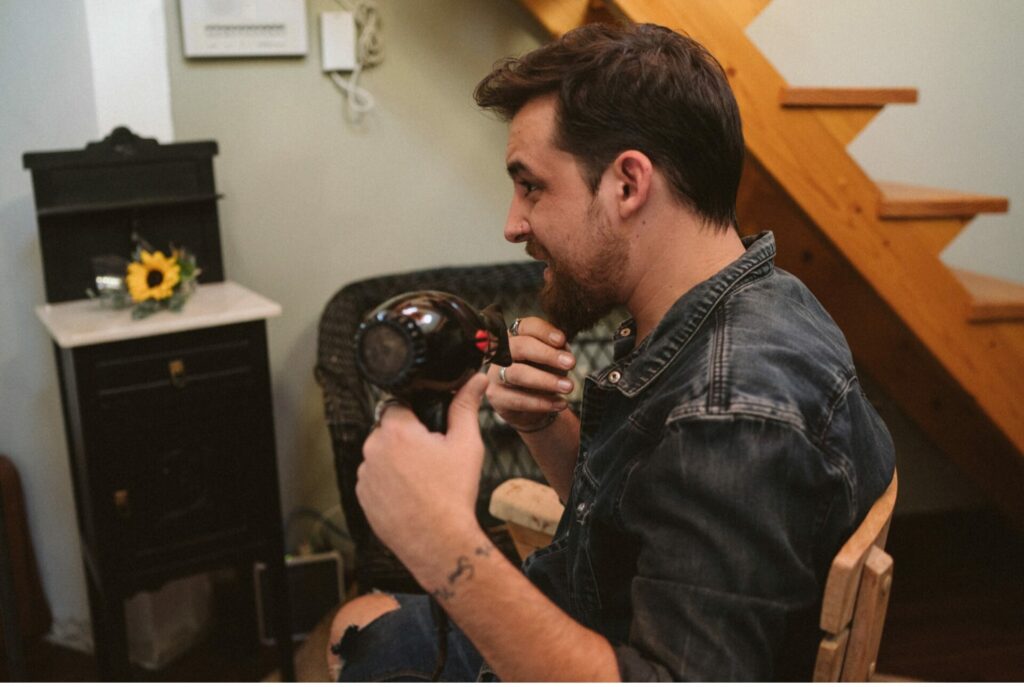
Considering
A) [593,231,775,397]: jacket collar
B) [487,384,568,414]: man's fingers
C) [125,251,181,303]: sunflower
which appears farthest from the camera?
[125,251,181,303]: sunflower

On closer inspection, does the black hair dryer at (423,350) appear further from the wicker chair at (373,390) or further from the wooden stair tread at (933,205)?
the wooden stair tread at (933,205)

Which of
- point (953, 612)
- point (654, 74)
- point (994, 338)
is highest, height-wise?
point (654, 74)

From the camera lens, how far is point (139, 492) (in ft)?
5.91

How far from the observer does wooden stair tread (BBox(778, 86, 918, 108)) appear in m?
1.86

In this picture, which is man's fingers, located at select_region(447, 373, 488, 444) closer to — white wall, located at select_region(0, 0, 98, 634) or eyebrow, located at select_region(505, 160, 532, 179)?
eyebrow, located at select_region(505, 160, 532, 179)

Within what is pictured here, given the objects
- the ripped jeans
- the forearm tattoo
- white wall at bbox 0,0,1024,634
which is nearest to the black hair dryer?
the forearm tattoo

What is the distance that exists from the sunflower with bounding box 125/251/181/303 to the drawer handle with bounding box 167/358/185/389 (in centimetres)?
15

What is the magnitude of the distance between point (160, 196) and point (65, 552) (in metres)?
0.98

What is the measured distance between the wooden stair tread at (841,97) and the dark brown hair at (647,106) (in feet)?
2.85

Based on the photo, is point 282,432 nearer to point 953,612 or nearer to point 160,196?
point 160,196

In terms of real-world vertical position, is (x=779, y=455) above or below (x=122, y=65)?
below

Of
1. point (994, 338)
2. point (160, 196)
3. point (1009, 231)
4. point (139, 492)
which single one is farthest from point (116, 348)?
point (1009, 231)

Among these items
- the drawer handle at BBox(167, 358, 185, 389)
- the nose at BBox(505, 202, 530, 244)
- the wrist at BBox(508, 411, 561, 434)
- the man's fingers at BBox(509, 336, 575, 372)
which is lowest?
the drawer handle at BBox(167, 358, 185, 389)

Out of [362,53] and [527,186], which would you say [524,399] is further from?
[362,53]
